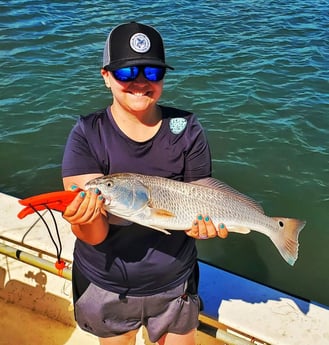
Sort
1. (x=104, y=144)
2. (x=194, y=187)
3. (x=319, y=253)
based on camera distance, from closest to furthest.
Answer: (x=104, y=144), (x=194, y=187), (x=319, y=253)

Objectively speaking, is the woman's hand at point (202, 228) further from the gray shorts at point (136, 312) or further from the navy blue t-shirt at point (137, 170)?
the gray shorts at point (136, 312)

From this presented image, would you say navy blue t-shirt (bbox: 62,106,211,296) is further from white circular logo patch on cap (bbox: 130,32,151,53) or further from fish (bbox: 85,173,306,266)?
white circular logo patch on cap (bbox: 130,32,151,53)

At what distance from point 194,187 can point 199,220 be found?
190 mm

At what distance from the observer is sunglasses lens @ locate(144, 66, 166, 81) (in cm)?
242

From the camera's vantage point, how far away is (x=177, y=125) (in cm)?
259

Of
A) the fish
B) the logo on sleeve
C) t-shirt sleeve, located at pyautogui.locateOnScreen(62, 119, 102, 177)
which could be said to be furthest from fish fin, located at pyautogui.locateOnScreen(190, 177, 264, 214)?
t-shirt sleeve, located at pyautogui.locateOnScreen(62, 119, 102, 177)

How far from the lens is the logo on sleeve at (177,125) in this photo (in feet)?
8.48

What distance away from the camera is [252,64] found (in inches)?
388

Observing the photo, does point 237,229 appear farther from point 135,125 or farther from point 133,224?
point 135,125

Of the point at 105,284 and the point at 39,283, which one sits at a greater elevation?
the point at 105,284

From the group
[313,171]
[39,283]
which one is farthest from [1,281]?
[313,171]

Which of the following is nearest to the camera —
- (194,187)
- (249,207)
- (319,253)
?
(194,187)

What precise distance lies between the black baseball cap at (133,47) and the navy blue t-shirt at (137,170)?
1.03 ft

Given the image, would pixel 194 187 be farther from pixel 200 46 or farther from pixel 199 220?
pixel 200 46
